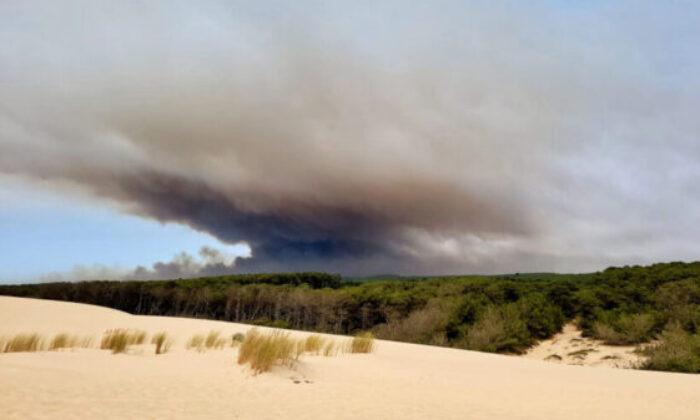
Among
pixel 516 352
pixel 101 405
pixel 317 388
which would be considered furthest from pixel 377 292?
pixel 101 405

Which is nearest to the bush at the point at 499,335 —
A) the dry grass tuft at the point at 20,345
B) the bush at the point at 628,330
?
the bush at the point at 628,330

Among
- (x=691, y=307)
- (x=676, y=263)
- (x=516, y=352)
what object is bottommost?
(x=516, y=352)

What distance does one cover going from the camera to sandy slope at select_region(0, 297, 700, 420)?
25.2 feet

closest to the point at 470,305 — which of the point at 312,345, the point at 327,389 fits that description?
the point at 312,345

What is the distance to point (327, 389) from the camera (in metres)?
10.6

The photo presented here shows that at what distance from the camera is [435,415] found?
828 centimetres

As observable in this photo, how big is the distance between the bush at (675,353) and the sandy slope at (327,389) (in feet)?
18.4

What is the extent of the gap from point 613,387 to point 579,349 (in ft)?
64.1

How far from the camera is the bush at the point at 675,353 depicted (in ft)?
71.3

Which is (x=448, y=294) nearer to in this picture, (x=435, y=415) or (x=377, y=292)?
(x=377, y=292)

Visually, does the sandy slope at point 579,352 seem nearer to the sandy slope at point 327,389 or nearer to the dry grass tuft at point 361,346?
the sandy slope at point 327,389

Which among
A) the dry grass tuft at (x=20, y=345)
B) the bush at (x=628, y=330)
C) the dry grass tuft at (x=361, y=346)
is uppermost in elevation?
the bush at (x=628, y=330)

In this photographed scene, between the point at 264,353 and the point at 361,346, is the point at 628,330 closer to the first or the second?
the point at 361,346

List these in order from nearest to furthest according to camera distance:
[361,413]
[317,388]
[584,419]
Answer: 1. [361,413]
2. [584,419]
3. [317,388]
